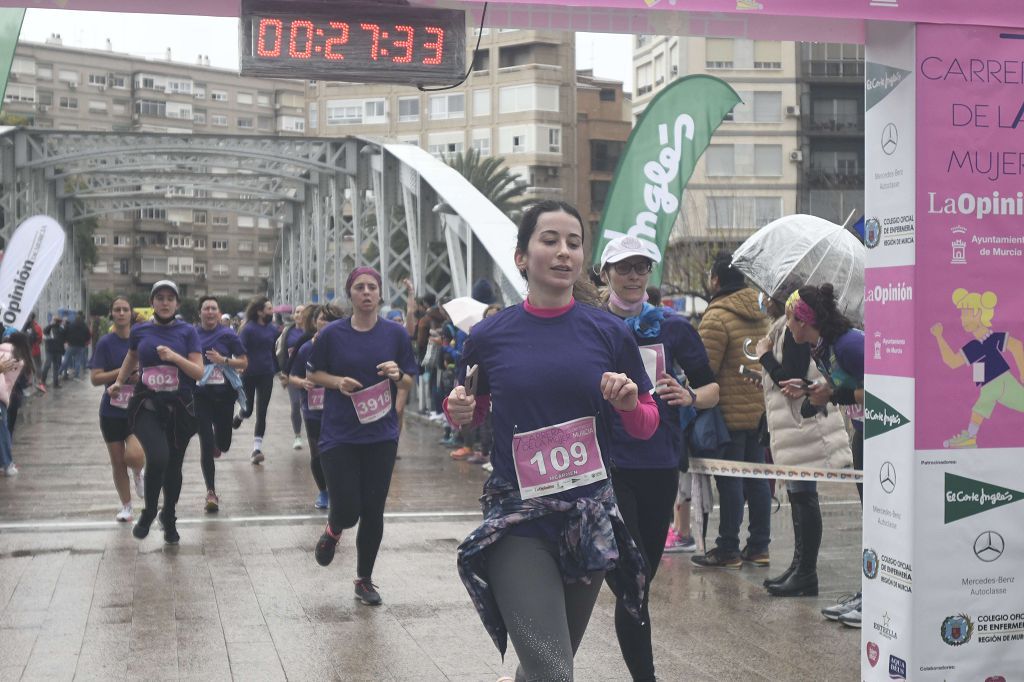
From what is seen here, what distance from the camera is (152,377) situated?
395 inches

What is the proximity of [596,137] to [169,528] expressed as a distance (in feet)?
264

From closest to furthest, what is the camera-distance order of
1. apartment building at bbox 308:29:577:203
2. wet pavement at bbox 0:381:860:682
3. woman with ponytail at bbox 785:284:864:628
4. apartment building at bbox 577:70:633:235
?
wet pavement at bbox 0:381:860:682, woman with ponytail at bbox 785:284:864:628, apartment building at bbox 308:29:577:203, apartment building at bbox 577:70:633:235

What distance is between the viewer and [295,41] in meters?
5.60

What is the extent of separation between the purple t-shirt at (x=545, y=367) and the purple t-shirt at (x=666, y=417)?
1136 mm

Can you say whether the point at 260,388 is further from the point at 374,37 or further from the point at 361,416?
the point at 374,37

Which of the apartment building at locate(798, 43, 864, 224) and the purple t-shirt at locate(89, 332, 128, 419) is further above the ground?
the apartment building at locate(798, 43, 864, 224)

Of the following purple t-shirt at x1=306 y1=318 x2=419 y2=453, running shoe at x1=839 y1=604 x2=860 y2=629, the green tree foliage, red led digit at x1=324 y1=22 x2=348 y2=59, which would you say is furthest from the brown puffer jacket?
the green tree foliage

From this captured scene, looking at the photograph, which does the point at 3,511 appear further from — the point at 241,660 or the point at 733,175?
the point at 733,175

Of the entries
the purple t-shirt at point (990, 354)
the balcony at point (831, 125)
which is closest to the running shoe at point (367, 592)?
the purple t-shirt at point (990, 354)

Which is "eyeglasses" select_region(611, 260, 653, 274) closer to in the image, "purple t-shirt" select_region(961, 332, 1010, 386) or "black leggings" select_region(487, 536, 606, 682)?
"purple t-shirt" select_region(961, 332, 1010, 386)

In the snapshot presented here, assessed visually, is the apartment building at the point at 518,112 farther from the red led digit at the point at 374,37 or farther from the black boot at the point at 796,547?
the red led digit at the point at 374,37

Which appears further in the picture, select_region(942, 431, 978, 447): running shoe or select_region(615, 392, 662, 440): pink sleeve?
select_region(942, 431, 978, 447): running shoe

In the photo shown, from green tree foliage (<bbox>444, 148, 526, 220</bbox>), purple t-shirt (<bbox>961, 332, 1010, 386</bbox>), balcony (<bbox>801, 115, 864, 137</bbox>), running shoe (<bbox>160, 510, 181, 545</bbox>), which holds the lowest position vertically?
running shoe (<bbox>160, 510, 181, 545</bbox>)

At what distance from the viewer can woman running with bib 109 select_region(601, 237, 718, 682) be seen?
5680mm
